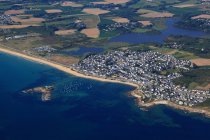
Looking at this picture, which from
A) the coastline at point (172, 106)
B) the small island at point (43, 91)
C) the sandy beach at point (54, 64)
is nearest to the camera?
the coastline at point (172, 106)

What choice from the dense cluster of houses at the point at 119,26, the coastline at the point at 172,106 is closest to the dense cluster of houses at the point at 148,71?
the coastline at the point at 172,106

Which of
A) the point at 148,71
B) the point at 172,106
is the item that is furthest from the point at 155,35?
the point at 172,106

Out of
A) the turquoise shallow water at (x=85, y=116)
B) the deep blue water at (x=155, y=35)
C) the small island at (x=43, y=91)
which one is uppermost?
the deep blue water at (x=155, y=35)

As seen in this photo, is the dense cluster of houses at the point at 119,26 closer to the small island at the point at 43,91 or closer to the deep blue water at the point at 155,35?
the deep blue water at the point at 155,35

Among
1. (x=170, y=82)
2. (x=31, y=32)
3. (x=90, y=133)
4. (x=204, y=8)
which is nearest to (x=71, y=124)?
(x=90, y=133)

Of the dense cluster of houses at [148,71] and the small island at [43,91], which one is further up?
the dense cluster of houses at [148,71]

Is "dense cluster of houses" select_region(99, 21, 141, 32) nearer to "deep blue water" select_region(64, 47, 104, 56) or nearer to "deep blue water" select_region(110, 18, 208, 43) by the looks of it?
"deep blue water" select_region(110, 18, 208, 43)

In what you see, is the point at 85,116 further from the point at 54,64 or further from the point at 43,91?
the point at 54,64

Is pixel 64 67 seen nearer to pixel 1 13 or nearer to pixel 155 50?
pixel 155 50

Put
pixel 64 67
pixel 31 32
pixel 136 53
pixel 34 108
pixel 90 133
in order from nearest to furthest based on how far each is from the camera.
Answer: pixel 90 133 < pixel 34 108 < pixel 64 67 < pixel 136 53 < pixel 31 32
